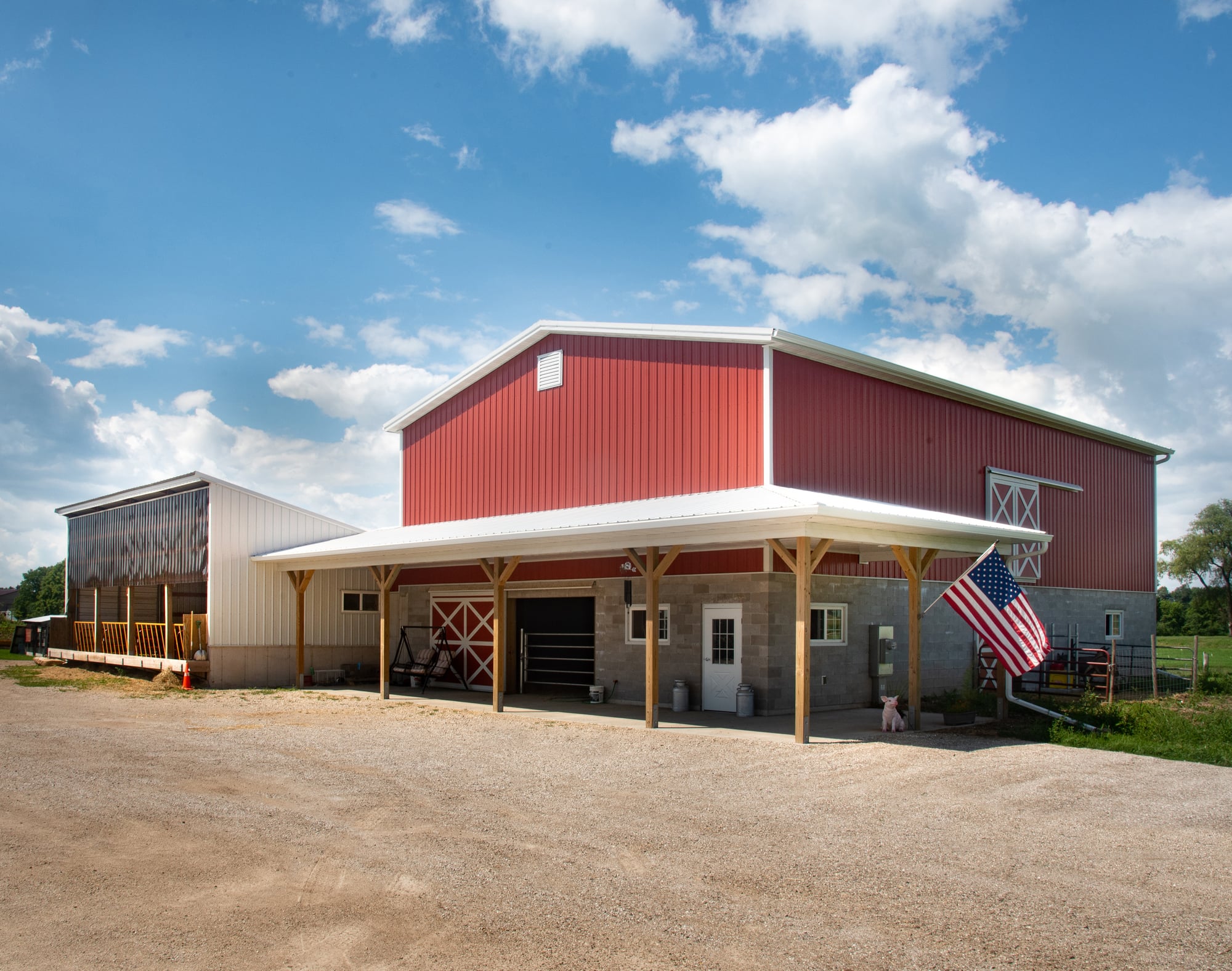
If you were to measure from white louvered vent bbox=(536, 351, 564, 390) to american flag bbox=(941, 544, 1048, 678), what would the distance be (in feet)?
30.9

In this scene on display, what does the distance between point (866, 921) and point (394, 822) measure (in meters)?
3.86

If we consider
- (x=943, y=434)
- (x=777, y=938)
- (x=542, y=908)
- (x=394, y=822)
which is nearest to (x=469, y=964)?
(x=542, y=908)

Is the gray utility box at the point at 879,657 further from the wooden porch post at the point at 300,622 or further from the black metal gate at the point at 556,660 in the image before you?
the wooden porch post at the point at 300,622

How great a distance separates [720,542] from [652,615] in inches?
52.6

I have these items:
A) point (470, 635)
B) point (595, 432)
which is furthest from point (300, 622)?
point (595, 432)

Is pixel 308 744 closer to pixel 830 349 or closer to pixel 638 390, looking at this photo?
pixel 638 390

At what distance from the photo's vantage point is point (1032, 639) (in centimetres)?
1198

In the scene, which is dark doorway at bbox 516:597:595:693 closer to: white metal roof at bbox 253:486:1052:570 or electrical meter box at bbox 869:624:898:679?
white metal roof at bbox 253:486:1052:570

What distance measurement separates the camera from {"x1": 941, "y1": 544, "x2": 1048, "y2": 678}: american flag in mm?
11875

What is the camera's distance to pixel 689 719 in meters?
14.6

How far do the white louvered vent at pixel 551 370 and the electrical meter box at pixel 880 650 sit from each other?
751 centimetres

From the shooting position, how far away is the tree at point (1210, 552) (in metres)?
64.2

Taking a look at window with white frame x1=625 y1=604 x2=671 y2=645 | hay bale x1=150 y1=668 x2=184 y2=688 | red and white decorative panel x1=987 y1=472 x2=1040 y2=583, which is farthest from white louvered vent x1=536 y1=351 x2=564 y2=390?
hay bale x1=150 y1=668 x2=184 y2=688

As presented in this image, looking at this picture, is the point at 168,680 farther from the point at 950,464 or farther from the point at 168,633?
the point at 950,464
